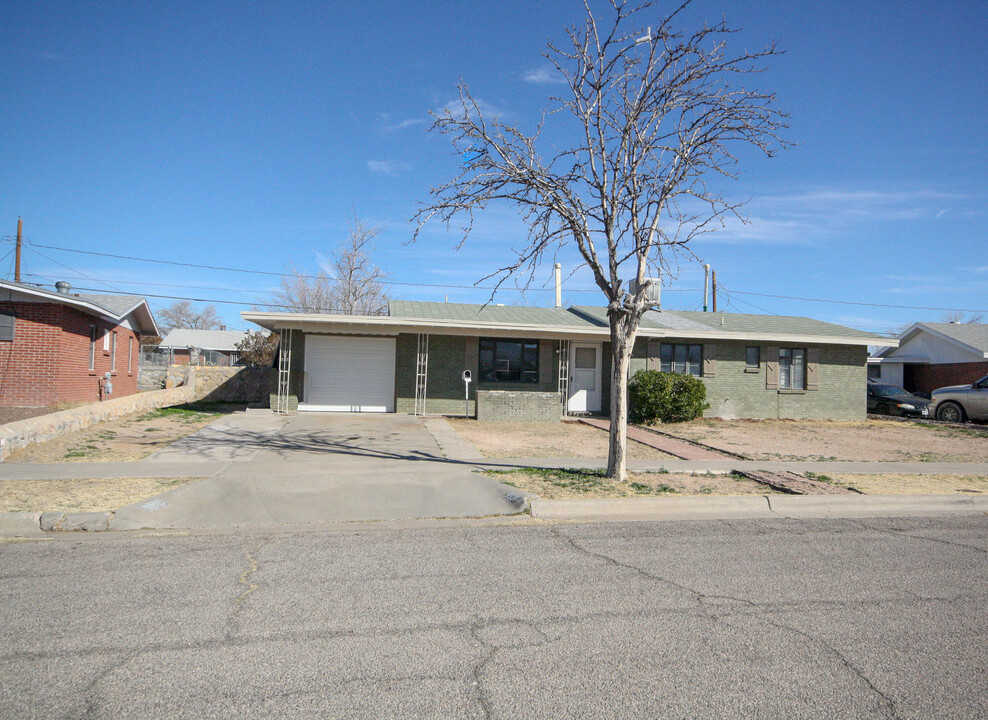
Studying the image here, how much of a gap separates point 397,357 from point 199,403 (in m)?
8.56

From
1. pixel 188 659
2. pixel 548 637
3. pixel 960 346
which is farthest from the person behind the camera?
pixel 960 346

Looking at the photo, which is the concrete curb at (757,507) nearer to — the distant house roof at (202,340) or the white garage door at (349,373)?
the white garage door at (349,373)

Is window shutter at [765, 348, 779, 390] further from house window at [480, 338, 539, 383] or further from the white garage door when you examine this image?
the white garage door

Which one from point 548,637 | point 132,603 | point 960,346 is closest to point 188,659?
point 132,603

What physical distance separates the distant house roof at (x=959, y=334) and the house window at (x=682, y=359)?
15.9 m

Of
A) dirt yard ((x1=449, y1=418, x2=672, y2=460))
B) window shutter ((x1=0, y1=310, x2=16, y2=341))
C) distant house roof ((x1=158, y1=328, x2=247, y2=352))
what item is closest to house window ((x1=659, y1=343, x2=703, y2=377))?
dirt yard ((x1=449, y1=418, x2=672, y2=460))

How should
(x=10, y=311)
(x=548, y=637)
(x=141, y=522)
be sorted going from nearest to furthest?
(x=548, y=637) < (x=141, y=522) < (x=10, y=311)

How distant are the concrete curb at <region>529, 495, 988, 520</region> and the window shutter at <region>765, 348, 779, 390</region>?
38.0ft

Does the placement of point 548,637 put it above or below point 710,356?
below

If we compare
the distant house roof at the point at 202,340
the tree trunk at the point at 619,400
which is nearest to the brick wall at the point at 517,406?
the tree trunk at the point at 619,400

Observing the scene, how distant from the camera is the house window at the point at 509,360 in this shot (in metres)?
19.1

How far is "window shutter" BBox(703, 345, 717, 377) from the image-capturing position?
66.2ft

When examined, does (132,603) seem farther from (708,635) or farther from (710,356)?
(710,356)

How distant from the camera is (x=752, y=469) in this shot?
1105 cm
